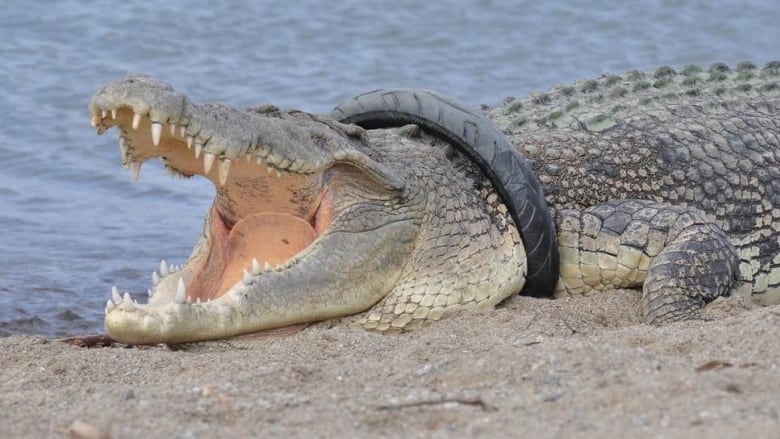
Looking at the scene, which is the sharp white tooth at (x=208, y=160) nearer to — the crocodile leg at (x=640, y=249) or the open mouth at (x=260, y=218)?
the open mouth at (x=260, y=218)

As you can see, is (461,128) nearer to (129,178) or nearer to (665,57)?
(129,178)

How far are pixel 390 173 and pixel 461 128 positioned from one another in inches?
21.0

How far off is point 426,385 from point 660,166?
274 cm

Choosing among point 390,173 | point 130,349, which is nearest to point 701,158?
point 390,173

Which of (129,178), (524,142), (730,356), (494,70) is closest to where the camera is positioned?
(730,356)

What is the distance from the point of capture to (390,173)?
5.31 metres

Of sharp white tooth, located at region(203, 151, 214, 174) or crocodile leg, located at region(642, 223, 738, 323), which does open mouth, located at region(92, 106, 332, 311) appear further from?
crocodile leg, located at region(642, 223, 738, 323)

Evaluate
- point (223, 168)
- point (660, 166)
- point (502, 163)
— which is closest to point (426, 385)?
point (223, 168)

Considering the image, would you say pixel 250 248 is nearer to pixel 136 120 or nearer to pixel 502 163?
pixel 136 120

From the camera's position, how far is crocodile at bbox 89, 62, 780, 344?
4.77 meters

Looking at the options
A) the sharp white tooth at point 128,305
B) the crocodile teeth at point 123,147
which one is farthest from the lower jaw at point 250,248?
the crocodile teeth at point 123,147

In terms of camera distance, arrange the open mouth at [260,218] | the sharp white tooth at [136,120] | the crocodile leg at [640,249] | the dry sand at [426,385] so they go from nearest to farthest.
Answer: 1. the dry sand at [426,385]
2. the sharp white tooth at [136,120]
3. the open mouth at [260,218]
4. the crocodile leg at [640,249]

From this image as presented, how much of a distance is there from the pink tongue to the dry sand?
1.33 ft

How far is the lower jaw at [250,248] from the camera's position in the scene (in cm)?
526
